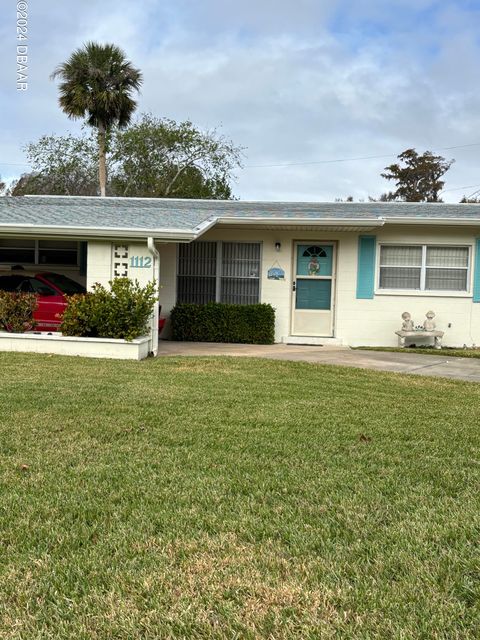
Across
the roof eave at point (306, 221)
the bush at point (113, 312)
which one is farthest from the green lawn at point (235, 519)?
the roof eave at point (306, 221)

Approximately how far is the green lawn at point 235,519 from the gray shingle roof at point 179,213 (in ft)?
16.6

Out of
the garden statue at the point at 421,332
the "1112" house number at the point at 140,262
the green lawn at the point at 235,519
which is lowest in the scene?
the green lawn at the point at 235,519

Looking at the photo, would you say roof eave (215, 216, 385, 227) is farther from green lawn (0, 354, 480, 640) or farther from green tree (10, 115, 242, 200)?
green tree (10, 115, 242, 200)

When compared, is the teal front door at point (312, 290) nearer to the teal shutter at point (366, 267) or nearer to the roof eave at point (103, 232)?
the teal shutter at point (366, 267)

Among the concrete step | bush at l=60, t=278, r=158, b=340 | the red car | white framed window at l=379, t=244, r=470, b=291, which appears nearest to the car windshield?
the red car

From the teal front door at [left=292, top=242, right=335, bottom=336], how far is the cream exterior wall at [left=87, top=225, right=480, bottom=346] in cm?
16

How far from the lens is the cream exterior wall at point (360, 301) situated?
12.7m

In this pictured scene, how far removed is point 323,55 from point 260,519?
17794 millimetres

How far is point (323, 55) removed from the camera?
58.7ft

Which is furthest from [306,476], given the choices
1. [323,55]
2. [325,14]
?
[323,55]

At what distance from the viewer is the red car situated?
11.5 metres

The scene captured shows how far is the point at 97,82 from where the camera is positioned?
25.2 metres

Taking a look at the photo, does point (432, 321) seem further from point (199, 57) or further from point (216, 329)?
point (199, 57)

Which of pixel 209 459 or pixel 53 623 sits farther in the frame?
pixel 209 459
